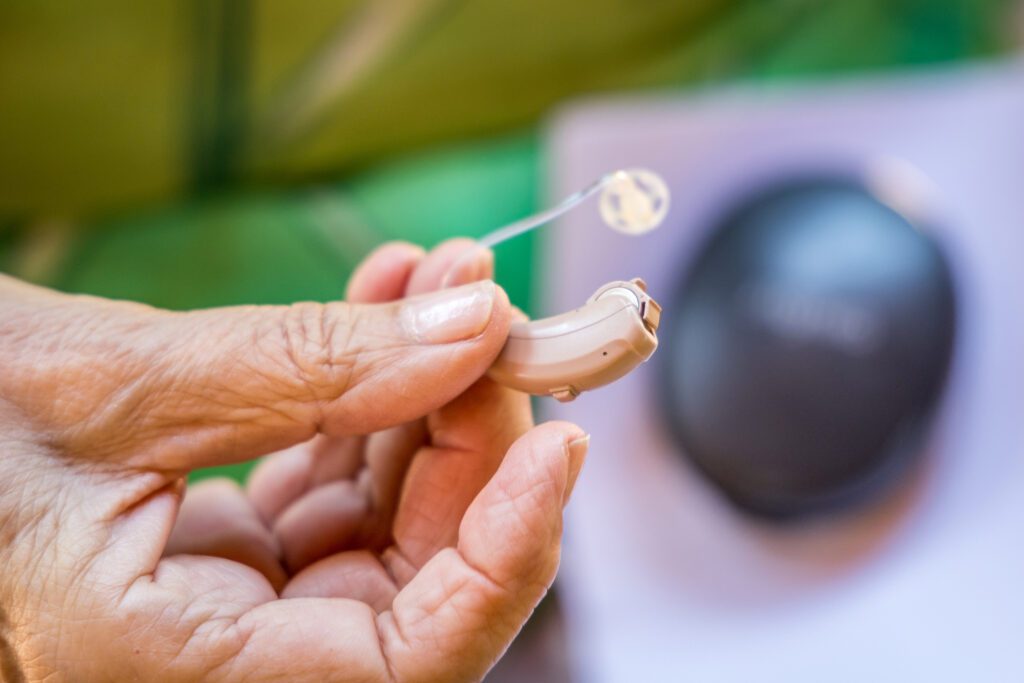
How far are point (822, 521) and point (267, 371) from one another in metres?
0.59

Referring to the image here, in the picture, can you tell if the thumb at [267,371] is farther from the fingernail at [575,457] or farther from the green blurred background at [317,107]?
the green blurred background at [317,107]

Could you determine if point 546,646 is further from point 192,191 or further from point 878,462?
point 192,191

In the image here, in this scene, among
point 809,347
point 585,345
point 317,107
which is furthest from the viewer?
point 317,107

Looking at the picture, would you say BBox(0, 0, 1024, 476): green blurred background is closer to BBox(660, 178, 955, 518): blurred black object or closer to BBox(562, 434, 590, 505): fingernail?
BBox(660, 178, 955, 518): blurred black object

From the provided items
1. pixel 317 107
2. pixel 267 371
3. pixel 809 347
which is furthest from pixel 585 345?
pixel 317 107

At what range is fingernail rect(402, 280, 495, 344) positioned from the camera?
432mm

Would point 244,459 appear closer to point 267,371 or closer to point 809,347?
point 267,371

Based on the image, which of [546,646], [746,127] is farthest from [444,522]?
[746,127]

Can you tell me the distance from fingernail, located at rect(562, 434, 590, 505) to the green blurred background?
0.53 metres

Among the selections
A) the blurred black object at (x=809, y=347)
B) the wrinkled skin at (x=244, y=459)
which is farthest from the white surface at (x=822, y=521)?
the wrinkled skin at (x=244, y=459)

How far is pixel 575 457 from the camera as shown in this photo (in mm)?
423

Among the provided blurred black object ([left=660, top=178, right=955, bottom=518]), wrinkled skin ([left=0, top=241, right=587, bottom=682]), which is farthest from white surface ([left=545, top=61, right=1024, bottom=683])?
wrinkled skin ([left=0, top=241, right=587, bottom=682])

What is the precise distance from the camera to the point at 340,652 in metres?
0.41

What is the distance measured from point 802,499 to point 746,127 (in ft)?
1.33
